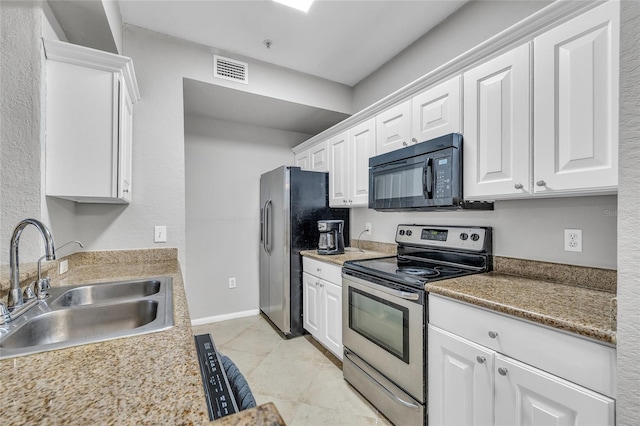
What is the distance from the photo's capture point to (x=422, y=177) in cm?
183

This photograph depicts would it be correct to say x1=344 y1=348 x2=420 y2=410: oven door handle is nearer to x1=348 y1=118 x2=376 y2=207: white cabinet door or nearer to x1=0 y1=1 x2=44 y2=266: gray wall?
x1=348 y1=118 x2=376 y2=207: white cabinet door

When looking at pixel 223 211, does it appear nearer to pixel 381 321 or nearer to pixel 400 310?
pixel 381 321

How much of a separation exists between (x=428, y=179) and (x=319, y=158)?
153cm

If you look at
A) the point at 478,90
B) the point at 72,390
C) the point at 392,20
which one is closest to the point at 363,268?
the point at 478,90

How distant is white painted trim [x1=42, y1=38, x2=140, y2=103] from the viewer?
56.2 inches

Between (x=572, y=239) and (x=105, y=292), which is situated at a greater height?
(x=572, y=239)

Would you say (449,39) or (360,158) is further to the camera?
(360,158)

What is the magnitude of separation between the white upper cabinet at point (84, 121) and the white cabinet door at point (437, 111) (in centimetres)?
179

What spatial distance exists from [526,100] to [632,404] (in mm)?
1235

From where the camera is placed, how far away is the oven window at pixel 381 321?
1.59m

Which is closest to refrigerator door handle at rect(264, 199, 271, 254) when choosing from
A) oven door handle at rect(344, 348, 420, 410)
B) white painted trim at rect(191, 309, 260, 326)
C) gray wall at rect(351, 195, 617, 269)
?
white painted trim at rect(191, 309, 260, 326)

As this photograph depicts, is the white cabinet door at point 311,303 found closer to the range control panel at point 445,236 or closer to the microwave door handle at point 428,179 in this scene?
the range control panel at point 445,236

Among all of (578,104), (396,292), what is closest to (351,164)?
(396,292)

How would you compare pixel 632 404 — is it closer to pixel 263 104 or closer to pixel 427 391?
pixel 427 391
